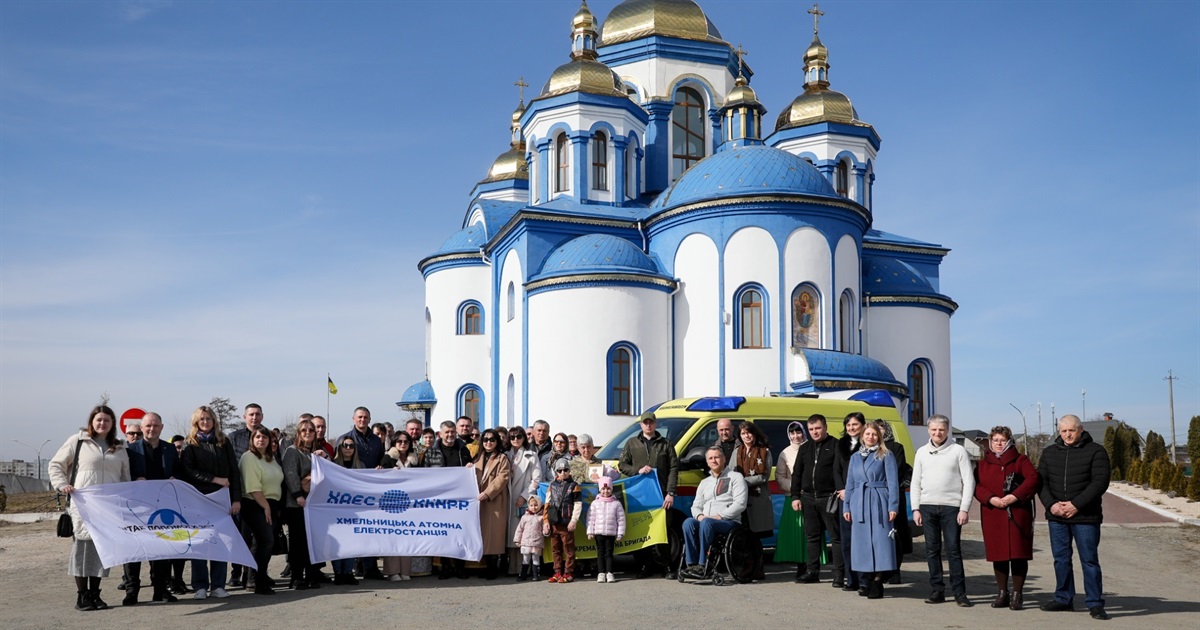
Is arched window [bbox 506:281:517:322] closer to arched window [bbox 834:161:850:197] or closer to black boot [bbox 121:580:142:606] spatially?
arched window [bbox 834:161:850:197]

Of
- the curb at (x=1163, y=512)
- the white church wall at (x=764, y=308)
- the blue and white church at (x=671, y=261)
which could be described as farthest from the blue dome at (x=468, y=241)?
the curb at (x=1163, y=512)

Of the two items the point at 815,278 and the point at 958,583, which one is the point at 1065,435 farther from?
the point at 815,278

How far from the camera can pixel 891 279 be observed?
2841 cm

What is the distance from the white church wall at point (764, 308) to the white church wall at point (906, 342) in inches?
173

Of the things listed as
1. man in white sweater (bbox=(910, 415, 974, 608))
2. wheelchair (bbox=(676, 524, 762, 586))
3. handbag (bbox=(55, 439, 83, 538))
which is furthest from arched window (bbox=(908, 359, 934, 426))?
handbag (bbox=(55, 439, 83, 538))

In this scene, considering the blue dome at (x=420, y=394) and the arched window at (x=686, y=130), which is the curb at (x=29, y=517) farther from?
the arched window at (x=686, y=130)

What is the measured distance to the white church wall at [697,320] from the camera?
24.7 m

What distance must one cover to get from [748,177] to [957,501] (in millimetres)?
16689

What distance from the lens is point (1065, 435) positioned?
858cm

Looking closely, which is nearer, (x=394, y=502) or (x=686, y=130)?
(x=394, y=502)

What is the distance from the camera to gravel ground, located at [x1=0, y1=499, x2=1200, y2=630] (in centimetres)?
825

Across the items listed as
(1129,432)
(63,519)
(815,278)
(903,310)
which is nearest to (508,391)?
(815,278)

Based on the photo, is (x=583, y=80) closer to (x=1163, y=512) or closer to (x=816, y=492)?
(x=1163, y=512)

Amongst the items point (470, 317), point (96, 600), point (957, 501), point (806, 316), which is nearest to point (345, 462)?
point (96, 600)
